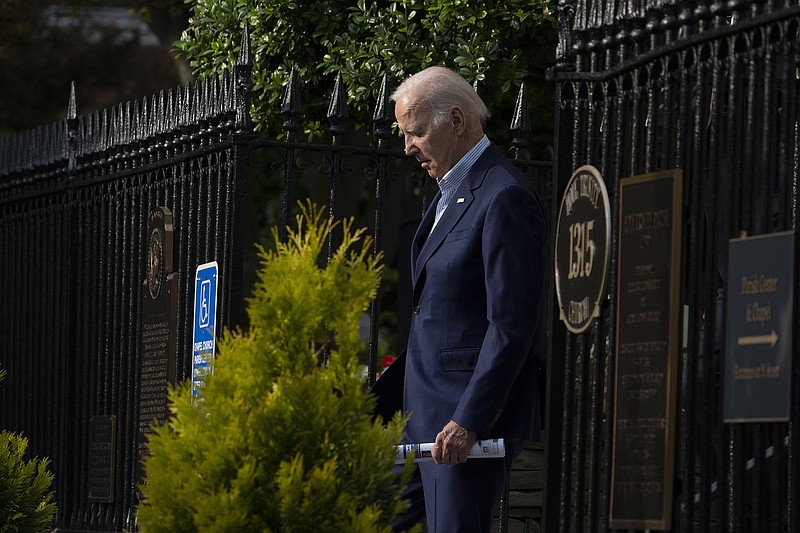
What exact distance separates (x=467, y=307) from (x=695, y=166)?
109 centimetres

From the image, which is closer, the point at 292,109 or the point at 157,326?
the point at 292,109

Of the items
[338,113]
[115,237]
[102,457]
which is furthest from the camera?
[115,237]

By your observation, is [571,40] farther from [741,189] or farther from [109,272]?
[109,272]

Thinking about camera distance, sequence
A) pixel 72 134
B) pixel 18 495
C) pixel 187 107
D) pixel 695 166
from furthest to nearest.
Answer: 1. pixel 72 134
2. pixel 187 107
3. pixel 18 495
4. pixel 695 166

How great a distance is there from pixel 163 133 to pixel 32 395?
237cm

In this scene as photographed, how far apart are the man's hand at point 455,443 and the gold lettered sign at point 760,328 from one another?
105 centimetres

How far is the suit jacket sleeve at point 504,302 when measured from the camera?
5.62 metres

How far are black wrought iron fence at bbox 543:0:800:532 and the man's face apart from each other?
404 millimetres

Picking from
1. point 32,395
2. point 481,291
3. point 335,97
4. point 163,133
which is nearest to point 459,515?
point 481,291

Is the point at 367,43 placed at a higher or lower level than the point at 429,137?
higher

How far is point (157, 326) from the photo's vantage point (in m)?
8.80

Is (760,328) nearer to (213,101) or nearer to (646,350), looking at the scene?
(646,350)

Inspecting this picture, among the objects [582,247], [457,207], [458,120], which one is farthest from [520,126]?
[582,247]

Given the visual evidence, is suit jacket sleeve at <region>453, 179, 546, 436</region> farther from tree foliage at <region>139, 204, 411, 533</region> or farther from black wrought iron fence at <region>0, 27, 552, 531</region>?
black wrought iron fence at <region>0, 27, 552, 531</region>
